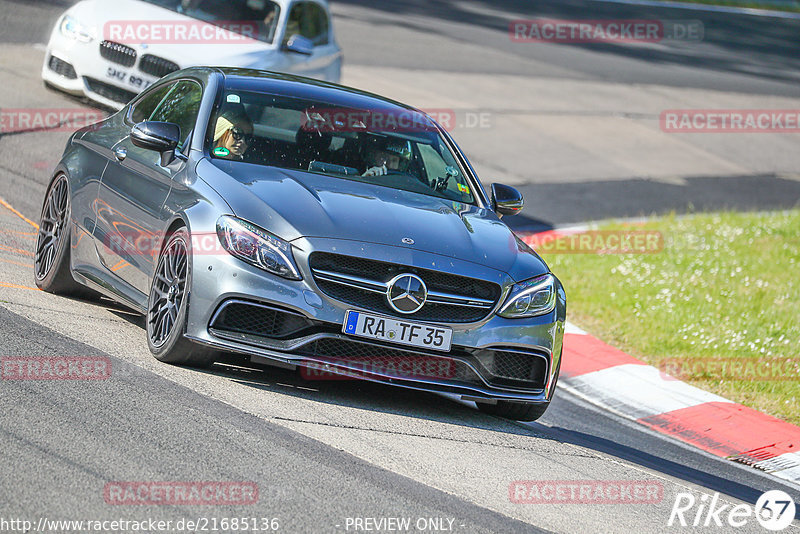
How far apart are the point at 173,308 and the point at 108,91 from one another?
7215 mm

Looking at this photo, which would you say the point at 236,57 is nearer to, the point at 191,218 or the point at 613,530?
the point at 191,218

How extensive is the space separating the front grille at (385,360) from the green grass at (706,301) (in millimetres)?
3304

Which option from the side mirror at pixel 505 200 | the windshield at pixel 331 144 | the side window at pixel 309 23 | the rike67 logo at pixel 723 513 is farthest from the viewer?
the side window at pixel 309 23

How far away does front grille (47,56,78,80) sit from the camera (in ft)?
42.1

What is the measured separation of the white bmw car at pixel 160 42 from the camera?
41.5ft

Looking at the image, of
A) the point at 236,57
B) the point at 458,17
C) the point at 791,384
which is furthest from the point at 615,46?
the point at 791,384

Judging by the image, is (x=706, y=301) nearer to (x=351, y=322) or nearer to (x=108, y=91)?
(x=351, y=322)

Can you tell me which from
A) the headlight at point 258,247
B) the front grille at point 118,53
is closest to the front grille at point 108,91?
the front grille at point 118,53

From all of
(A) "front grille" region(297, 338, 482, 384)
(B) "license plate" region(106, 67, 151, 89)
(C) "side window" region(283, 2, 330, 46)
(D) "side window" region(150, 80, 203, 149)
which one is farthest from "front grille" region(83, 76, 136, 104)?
(A) "front grille" region(297, 338, 482, 384)

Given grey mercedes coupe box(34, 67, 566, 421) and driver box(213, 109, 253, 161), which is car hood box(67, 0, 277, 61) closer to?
grey mercedes coupe box(34, 67, 566, 421)

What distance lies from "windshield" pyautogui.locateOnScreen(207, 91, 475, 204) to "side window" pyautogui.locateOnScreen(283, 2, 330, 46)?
650 centimetres

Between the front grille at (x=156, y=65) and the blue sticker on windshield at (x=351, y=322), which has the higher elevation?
the blue sticker on windshield at (x=351, y=322)

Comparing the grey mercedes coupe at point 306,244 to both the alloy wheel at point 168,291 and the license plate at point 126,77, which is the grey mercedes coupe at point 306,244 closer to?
the alloy wheel at point 168,291


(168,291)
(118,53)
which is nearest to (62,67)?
(118,53)
